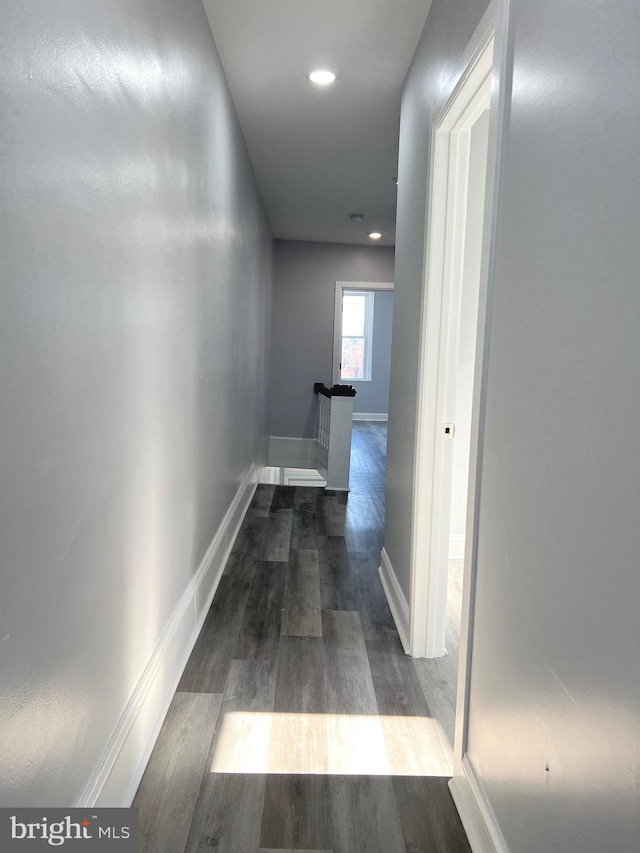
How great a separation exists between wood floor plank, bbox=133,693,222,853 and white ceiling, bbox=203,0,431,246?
2698 mm

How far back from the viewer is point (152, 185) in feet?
5.77

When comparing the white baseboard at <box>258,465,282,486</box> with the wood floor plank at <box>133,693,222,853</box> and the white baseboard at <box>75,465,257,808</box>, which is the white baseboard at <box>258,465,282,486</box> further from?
the wood floor plank at <box>133,693,222,853</box>

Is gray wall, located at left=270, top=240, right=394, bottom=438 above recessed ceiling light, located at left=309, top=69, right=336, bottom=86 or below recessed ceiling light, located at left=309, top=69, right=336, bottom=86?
below

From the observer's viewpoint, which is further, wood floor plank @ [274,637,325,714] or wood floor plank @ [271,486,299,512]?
wood floor plank @ [271,486,299,512]

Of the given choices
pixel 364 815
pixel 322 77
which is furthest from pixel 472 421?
pixel 322 77

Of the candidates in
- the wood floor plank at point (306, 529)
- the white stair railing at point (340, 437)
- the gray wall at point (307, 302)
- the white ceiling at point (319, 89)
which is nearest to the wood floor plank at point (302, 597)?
the wood floor plank at point (306, 529)

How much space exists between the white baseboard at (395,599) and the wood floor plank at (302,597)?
13.7 inches

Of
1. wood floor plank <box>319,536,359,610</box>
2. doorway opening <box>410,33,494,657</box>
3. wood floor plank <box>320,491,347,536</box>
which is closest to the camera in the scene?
doorway opening <box>410,33,494,657</box>

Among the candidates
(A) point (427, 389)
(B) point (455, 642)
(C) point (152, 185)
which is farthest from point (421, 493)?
(C) point (152, 185)

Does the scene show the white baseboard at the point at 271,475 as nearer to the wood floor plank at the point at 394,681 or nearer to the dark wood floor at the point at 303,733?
the dark wood floor at the point at 303,733

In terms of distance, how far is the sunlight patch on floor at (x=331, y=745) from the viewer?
179 cm

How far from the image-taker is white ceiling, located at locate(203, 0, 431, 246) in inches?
100

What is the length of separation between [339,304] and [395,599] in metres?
5.23

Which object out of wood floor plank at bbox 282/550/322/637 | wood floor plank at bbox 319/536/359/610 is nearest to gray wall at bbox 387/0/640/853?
wood floor plank at bbox 282/550/322/637
